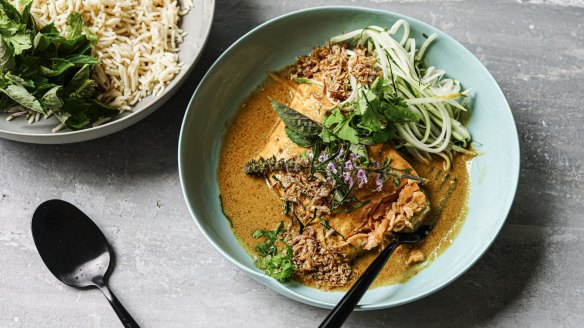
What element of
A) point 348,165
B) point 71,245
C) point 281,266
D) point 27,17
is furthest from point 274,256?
point 27,17

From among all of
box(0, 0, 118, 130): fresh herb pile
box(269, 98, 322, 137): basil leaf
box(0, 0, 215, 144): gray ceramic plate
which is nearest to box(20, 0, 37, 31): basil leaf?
box(0, 0, 118, 130): fresh herb pile

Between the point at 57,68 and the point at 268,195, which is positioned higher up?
the point at 57,68

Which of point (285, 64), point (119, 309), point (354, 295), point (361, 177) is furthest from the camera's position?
point (285, 64)

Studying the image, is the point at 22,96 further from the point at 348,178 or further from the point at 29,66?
the point at 348,178

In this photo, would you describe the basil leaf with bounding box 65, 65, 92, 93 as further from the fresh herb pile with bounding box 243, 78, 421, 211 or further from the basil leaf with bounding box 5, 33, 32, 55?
the fresh herb pile with bounding box 243, 78, 421, 211

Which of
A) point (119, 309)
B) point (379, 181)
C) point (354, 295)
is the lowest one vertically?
point (119, 309)

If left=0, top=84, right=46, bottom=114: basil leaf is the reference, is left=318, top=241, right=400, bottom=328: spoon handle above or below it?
below

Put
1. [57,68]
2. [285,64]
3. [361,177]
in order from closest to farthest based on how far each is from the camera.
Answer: [361,177]
[57,68]
[285,64]

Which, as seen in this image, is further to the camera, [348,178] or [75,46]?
[75,46]

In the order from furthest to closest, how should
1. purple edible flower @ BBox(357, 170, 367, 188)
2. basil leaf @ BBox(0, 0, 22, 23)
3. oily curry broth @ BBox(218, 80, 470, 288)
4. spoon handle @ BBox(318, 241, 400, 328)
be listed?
oily curry broth @ BBox(218, 80, 470, 288), basil leaf @ BBox(0, 0, 22, 23), purple edible flower @ BBox(357, 170, 367, 188), spoon handle @ BBox(318, 241, 400, 328)
